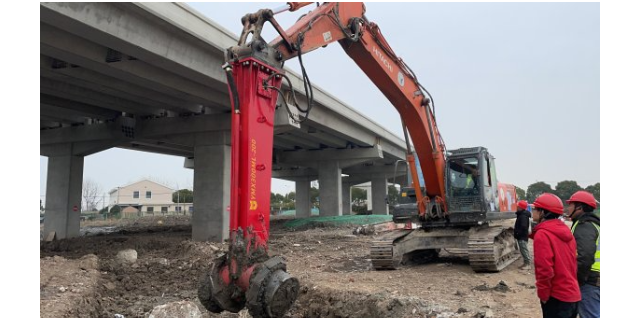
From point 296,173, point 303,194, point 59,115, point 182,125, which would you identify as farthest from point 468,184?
point 303,194

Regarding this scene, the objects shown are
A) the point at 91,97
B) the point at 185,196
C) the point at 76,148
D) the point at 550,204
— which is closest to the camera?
the point at 550,204

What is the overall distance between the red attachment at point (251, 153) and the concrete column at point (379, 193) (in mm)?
39628

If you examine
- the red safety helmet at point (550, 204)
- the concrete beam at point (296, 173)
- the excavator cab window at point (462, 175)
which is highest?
the concrete beam at point (296, 173)

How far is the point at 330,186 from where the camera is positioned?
30.3m

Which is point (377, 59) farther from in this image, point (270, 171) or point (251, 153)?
point (251, 153)

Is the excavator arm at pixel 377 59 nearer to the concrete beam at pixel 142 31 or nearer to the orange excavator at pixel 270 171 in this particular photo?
the orange excavator at pixel 270 171

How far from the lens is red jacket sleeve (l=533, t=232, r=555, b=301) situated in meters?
4.14

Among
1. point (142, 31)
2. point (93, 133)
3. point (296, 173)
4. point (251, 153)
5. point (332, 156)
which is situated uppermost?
point (142, 31)

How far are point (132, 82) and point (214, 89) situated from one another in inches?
106

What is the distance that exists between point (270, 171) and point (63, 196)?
745 inches

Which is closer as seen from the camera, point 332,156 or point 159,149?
point 159,149

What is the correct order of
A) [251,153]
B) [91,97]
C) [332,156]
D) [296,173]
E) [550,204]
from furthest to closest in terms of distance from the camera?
[296,173] → [332,156] → [91,97] → [251,153] → [550,204]

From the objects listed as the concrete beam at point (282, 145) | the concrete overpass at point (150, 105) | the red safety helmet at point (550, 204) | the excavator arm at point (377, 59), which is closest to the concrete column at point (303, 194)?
the concrete beam at point (282, 145)

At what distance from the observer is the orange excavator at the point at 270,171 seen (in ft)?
15.3
